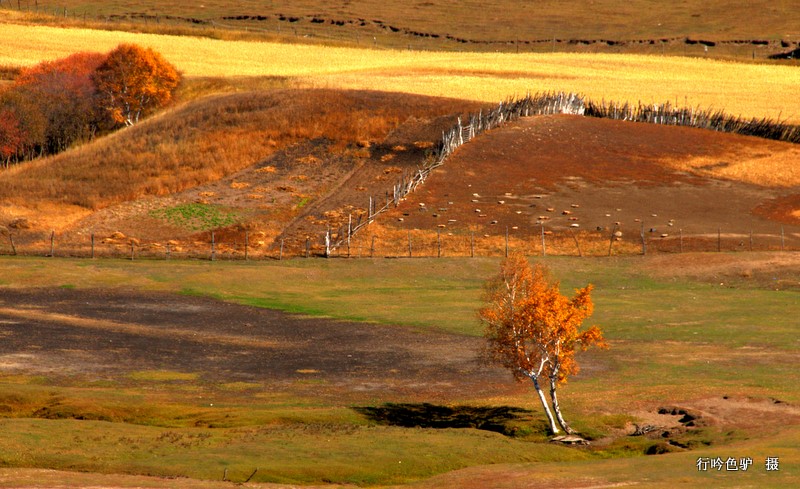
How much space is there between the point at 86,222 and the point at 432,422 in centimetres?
4639

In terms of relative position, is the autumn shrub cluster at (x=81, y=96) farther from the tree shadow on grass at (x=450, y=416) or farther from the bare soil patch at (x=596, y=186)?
the tree shadow on grass at (x=450, y=416)

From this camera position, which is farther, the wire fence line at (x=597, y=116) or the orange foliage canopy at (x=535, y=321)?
the wire fence line at (x=597, y=116)

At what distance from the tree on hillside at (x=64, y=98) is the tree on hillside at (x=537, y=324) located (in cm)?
7393

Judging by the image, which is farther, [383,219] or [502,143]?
[502,143]

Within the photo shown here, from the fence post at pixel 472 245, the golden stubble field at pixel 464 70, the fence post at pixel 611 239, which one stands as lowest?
the fence post at pixel 472 245

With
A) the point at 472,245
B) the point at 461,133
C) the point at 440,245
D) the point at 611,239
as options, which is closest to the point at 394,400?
the point at 472,245

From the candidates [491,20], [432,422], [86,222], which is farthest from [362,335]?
[491,20]

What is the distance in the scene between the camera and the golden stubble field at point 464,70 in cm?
11062

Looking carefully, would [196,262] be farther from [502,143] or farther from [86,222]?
[502,143]

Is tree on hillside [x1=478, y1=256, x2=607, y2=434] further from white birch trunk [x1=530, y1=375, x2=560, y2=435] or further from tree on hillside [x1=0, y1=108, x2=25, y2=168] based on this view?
tree on hillside [x1=0, y1=108, x2=25, y2=168]

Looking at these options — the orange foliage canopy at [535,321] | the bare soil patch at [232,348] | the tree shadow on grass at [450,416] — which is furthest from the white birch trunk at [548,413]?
the bare soil patch at [232,348]

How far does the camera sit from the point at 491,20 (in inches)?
7185

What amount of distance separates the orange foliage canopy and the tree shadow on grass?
1.55 metres

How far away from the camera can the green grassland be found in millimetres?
32344
